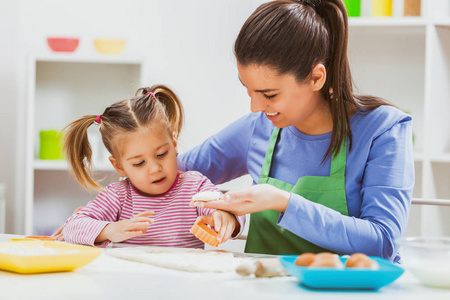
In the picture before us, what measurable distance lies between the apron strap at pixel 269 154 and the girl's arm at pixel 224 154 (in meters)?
0.10

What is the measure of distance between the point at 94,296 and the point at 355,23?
2110 mm

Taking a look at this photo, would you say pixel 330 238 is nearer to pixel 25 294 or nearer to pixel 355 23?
pixel 25 294

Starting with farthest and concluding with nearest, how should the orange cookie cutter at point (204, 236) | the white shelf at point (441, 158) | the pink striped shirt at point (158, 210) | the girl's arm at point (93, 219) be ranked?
the white shelf at point (441, 158), the pink striped shirt at point (158, 210), the girl's arm at point (93, 219), the orange cookie cutter at point (204, 236)

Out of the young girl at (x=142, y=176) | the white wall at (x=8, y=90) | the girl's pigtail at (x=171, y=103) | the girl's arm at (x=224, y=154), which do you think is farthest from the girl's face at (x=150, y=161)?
the white wall at (x=8, y=90)

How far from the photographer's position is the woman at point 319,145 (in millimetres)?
1326

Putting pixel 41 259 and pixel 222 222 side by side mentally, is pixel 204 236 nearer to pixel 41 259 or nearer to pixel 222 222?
pixel 222 222

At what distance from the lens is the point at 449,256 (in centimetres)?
100

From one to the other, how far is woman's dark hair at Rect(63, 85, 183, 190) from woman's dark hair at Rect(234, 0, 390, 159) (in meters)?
0.29

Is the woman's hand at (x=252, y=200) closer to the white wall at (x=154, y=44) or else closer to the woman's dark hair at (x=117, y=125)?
the woman's dark hair at (x=117, y=125)

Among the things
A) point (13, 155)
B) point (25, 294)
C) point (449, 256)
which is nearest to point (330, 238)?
point (449, 256)

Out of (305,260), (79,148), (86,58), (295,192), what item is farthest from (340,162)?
(86,58)

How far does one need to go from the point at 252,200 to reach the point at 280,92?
307 millimetres

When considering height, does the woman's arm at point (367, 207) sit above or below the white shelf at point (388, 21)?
below

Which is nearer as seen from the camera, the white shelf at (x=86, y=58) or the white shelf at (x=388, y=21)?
the white shelf at (x=388, y=21)
